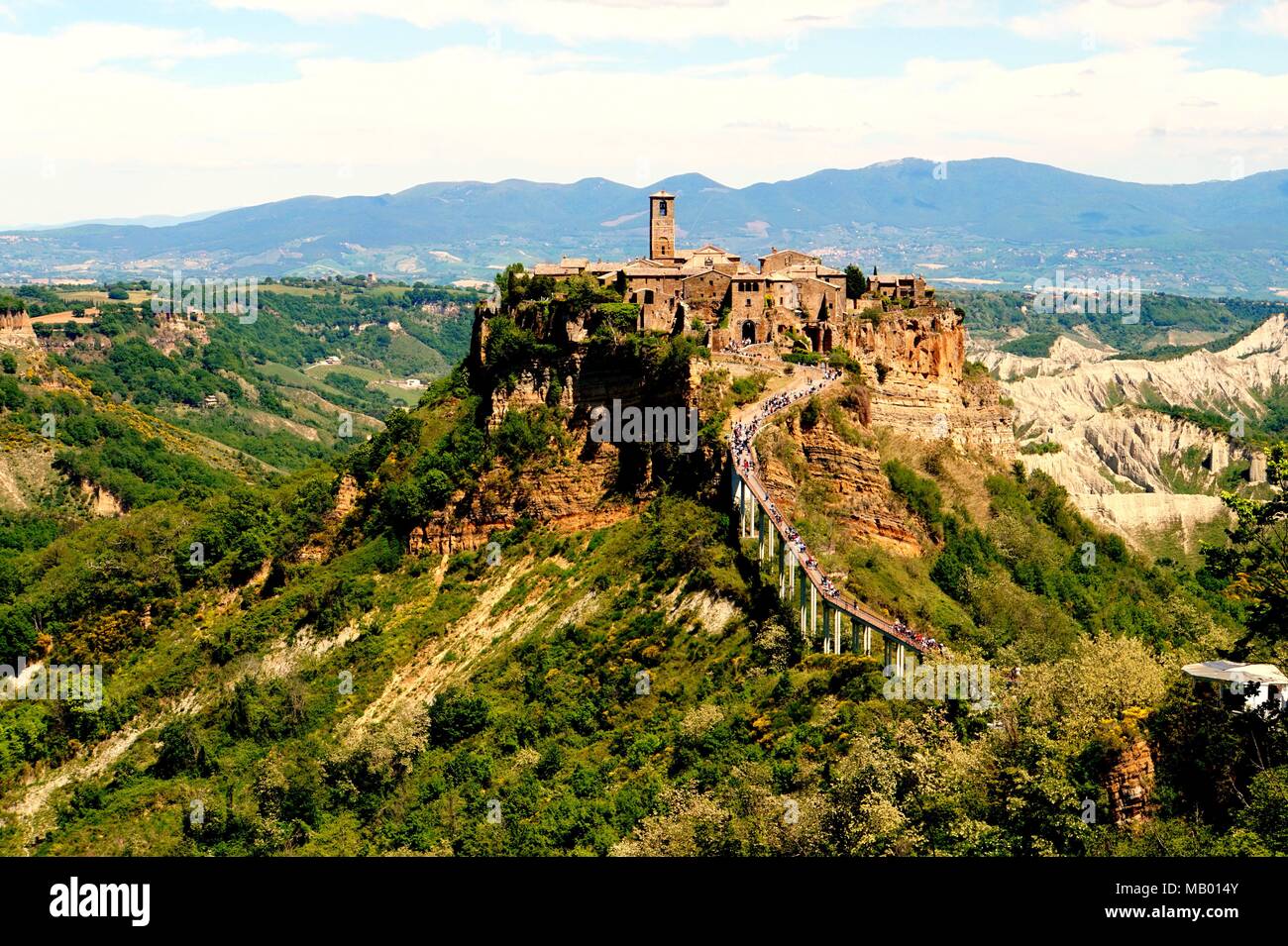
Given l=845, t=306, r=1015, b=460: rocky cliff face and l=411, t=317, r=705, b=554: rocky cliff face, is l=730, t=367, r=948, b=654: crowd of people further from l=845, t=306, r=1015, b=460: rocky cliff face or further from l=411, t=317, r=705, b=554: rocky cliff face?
l=411, t=317, r=705, b=554: rocky cliff face

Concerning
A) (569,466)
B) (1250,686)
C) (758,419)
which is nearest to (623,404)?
(569,466)

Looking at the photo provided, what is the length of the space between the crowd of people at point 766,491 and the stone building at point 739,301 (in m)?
4.50

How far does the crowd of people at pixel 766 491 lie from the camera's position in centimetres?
3944

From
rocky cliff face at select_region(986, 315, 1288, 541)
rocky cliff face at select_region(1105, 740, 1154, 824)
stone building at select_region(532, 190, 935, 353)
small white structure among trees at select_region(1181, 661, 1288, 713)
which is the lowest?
rocky cliff face at select_region(986, 315, 1288, 541)

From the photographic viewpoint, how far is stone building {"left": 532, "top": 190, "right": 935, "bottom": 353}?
59.1 meters

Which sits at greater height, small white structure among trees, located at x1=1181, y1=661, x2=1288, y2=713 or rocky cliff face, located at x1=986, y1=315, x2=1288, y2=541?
small white structure among trees, located at x1=1181, y1=661, x2=1288, y2=713

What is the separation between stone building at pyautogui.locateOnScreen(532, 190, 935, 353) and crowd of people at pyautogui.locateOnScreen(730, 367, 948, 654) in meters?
4.50

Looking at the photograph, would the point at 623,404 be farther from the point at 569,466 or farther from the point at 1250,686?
the point at 1250,686

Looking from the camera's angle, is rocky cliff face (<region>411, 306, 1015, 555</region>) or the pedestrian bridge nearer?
the pedestrian bridge

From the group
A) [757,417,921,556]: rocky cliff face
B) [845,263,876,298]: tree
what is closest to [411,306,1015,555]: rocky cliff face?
[757,417,921,556]: rocky cliff face

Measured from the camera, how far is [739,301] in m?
60.9

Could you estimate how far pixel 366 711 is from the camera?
175 ft
